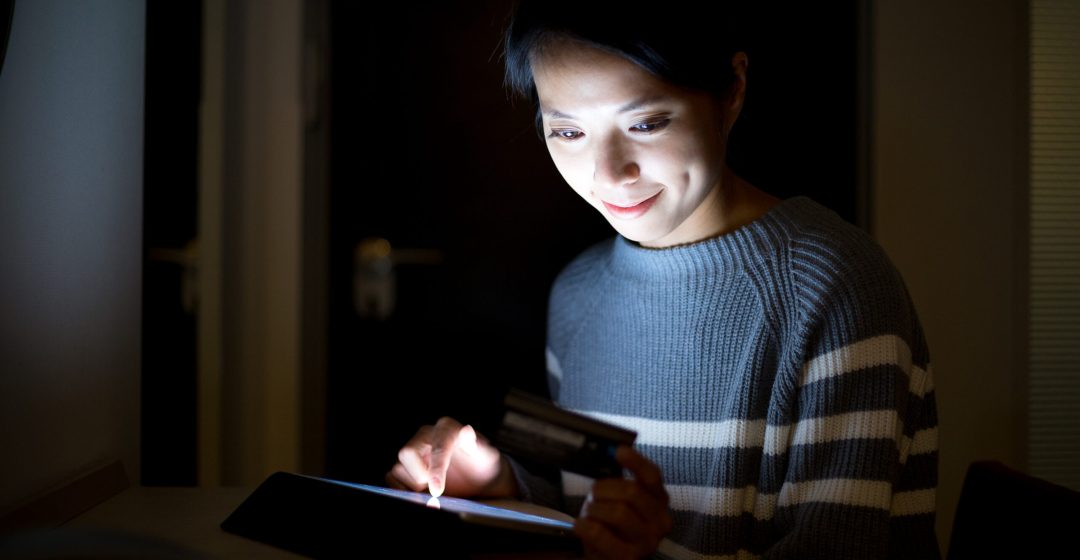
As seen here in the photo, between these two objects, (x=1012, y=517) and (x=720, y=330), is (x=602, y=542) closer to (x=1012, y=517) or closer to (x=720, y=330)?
(x=720, y=330)

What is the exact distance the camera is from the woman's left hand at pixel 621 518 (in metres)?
0.61

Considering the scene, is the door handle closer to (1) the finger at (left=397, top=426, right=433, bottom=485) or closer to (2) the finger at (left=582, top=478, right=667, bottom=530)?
(1) the finger at (left=397, top=426, right=433, bottom=485)

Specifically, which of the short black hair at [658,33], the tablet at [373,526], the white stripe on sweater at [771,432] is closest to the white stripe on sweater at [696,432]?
the white stripe on sweater at [771,432]

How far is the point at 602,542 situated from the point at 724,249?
1.39ft

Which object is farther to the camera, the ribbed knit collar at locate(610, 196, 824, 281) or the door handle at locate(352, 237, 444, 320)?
the door handle at locate(352, 237, 444, 320)

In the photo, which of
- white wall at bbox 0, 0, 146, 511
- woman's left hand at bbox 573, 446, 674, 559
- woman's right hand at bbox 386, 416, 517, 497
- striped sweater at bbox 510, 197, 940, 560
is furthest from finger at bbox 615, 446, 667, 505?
white wall at bbox 0, 0, 146, 511

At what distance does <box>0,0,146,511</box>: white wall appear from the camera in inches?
29.7

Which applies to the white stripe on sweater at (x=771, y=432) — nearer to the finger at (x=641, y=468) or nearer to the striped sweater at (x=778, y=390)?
the striped sweater at (x=778, y=390)

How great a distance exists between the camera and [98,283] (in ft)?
3.05

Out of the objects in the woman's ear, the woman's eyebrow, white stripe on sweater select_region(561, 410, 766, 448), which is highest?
the woman's ear

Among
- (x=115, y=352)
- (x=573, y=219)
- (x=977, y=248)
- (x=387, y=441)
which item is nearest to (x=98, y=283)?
(x=115, y=352)

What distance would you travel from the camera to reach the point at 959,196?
4.46ft

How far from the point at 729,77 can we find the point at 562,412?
17.9 inches

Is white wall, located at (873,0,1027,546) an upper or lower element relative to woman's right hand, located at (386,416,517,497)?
upper
